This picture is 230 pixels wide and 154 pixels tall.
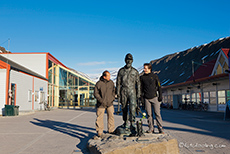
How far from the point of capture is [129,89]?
6215 mm

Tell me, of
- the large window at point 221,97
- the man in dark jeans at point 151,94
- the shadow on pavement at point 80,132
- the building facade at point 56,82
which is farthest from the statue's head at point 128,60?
the building facade at point 56,82

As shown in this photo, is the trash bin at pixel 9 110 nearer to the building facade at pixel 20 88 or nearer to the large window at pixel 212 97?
the building facade at pixel 20 88

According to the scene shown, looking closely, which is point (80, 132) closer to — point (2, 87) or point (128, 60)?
point (128, 60)

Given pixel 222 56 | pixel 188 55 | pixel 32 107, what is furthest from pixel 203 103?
pixel 188 55

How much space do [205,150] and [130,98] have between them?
210 centimetres

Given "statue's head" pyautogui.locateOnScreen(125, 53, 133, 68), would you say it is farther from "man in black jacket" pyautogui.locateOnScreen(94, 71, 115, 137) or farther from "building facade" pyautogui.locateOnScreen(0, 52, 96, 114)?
"building facade" pyautogui.locateOnScreen(0, 52, 96, 114)

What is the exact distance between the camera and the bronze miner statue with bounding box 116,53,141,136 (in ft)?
20.2

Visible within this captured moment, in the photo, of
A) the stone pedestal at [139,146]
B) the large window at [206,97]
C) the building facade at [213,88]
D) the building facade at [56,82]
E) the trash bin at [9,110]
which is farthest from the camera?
the building facade at [56,82]

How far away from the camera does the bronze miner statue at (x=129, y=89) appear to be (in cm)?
617

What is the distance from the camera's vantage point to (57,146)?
6543 millimetres

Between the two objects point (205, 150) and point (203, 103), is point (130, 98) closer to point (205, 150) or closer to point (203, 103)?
point (205, 150)

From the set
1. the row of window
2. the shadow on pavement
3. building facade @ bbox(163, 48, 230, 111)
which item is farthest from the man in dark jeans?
the row of window

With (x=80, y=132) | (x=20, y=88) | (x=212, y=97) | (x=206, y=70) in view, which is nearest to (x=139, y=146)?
(x=80, y=132)

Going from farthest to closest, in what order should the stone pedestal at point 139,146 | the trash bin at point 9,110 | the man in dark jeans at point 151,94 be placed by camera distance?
the trash bin at point 9,110 < the man in dark jeans at point 151,94 < the stone pedestal at point 139,146
